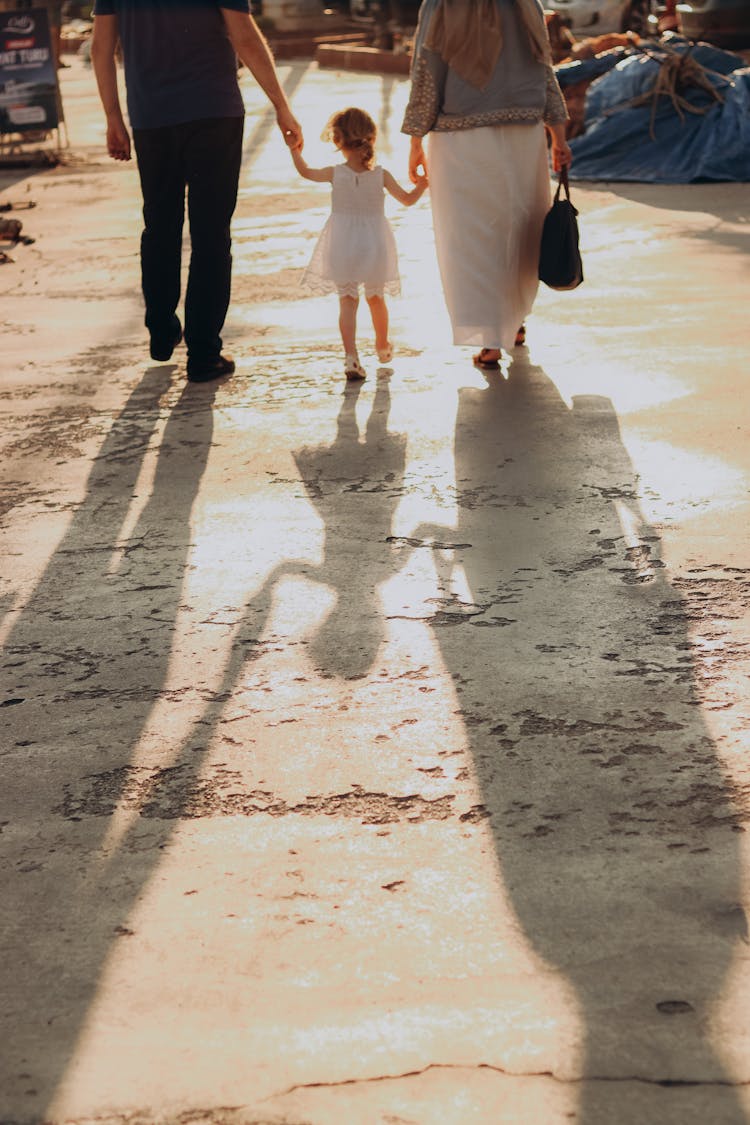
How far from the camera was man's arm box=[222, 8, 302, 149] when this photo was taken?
604cm

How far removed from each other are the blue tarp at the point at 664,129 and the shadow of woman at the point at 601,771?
22.3 ft

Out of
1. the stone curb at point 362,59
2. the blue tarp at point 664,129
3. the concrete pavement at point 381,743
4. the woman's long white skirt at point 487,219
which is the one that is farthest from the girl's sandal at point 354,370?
the stone curb at point 362,59

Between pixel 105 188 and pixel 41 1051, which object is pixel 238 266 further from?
pixel 41 1051

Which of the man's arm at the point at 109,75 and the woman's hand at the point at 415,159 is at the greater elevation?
the man's arm at the point at 109,75

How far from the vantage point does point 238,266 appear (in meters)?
8.72

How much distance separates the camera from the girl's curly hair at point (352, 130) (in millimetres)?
6234

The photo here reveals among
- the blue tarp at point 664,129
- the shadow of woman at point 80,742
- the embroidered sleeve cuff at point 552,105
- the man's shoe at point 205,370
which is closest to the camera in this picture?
the shadow of woman at point 80,742

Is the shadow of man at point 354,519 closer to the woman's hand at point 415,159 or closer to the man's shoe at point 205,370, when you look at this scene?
the man's shoe at point 205,370

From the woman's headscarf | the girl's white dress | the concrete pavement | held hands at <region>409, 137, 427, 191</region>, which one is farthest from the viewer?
the girl's white dress

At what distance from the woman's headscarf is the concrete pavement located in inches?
43.5

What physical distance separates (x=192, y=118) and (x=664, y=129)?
632 centimetres

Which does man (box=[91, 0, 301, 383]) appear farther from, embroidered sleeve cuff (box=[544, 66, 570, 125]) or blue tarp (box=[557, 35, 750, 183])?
blue tarp (box=[557, 35, 750, 183])

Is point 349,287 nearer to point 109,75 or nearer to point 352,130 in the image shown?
point 352,130

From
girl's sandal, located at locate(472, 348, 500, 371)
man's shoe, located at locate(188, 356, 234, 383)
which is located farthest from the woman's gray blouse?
man's shoe, located at locate(188, 356, 234, 383)
